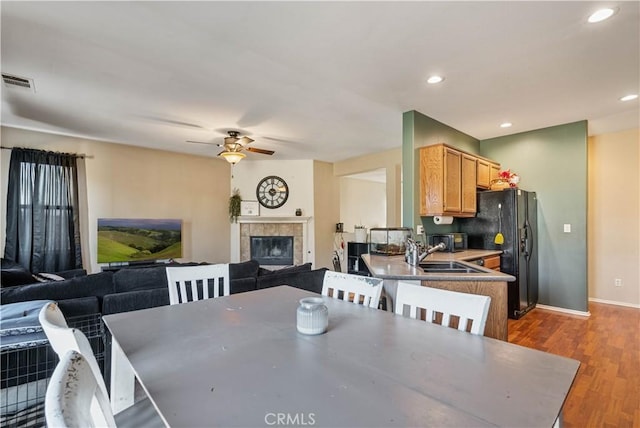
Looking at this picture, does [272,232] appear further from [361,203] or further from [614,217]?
[614,217]

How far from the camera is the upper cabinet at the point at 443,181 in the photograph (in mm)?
3590

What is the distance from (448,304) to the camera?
131 cm

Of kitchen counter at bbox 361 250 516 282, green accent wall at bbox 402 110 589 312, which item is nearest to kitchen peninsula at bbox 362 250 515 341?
kitchen counter at bbox 361 250 516 282

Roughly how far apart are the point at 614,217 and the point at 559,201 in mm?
1066

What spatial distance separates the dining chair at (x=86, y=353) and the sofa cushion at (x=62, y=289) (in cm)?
158

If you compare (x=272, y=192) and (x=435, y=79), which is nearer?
(x=435, y=79)

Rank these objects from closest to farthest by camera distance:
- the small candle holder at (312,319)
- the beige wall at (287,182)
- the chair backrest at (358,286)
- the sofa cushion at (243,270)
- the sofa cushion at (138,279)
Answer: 1. the small candle holder at (312,319)
2. the chair backrest at (358,286)
3. the sofa cushion at (138,279)
4. the sofa cushion at (243,270)
5. the beige wall at (287,182)

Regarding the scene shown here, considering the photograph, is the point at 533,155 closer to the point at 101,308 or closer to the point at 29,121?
the point at 101,308

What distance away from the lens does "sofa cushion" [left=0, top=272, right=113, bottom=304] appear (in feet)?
7.04

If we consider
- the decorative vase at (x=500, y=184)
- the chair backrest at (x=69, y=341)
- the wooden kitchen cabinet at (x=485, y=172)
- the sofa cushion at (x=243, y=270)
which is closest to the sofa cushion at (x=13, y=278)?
the sofa cushion at (x=243, y=270)

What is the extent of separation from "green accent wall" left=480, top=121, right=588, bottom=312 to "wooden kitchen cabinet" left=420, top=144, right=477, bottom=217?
1.28 m

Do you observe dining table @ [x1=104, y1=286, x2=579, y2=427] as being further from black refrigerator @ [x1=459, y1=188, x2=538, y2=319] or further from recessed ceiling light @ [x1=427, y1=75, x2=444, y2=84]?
black refrigerator @ [x1=459, y1=188, x2=538, y2=319]

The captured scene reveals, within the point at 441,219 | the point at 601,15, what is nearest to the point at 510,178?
the point at 441,219

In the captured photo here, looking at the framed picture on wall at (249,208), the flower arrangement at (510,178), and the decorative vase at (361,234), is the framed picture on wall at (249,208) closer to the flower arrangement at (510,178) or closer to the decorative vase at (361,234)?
the decorative vase at (361,234)
